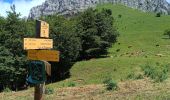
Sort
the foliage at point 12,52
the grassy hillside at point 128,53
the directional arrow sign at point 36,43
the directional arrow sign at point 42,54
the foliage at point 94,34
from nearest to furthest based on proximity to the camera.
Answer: the directional arrow sign at point 36,43
the directional arrow sign at point 42,54
the grassy hillside at point 128,53
the foliage at point 12,52
the foliage at point 94,34

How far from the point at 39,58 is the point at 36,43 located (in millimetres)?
415

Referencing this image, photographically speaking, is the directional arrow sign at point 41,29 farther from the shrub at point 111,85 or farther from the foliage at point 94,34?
the foliage at point 94,34

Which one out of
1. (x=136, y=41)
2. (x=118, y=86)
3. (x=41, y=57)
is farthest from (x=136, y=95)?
(x=136, y=41)

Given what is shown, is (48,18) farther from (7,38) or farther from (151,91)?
(151,91)

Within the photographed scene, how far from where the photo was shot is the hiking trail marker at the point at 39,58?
40.3 feet

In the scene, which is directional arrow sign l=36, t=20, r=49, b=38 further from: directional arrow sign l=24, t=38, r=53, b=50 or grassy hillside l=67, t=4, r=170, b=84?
grassy hillside l=67, t=4, r=170, b=84

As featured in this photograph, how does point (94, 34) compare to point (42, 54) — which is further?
point (94, 34)

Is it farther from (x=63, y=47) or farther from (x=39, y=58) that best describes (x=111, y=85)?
(x=63, y=47)

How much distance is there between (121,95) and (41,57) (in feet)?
21.0

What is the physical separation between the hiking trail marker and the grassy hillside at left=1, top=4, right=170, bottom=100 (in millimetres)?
14445

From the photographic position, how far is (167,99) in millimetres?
16438

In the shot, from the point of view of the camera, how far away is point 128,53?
63562mm

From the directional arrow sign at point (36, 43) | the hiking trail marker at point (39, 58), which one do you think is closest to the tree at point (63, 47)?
the directional arrow sign at point (36, 43)

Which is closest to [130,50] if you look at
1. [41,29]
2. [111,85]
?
[111,85]
